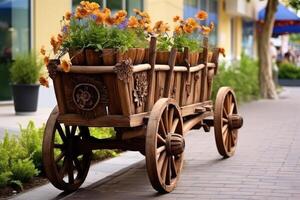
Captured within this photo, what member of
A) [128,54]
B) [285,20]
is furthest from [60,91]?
[285,20]

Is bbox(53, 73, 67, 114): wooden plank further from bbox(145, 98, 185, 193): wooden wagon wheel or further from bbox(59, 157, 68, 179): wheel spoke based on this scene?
bbox(145, 98, 185, 193): wooden wagon wheel

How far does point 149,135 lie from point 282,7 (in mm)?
23662

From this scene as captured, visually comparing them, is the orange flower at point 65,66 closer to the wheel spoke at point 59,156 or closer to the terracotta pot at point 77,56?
the terracotta pot at point 77,56

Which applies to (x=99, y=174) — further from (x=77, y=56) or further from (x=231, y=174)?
(x=77, y=56)

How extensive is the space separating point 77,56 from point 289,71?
2685cm

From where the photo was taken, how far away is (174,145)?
22.3ft

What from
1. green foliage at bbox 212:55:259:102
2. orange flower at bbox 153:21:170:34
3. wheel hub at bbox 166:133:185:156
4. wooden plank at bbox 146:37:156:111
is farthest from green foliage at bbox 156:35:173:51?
green foliage at bbox 212:55:259:102

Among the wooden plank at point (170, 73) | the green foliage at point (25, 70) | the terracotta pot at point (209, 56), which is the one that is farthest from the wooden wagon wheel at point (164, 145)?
the green foliage at point (25, 70)

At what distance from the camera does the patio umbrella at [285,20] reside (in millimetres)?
27672

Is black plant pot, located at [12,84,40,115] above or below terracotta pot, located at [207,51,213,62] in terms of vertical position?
below

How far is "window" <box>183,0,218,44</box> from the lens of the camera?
23.4m

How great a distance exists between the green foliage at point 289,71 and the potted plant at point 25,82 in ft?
68.4

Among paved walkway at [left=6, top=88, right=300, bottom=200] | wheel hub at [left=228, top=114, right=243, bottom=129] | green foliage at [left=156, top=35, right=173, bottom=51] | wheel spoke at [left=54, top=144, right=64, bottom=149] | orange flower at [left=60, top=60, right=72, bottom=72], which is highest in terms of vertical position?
green foliage at [left=156, top=35, right=173, bottom=51]

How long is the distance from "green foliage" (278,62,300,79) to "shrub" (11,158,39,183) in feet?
86.1
